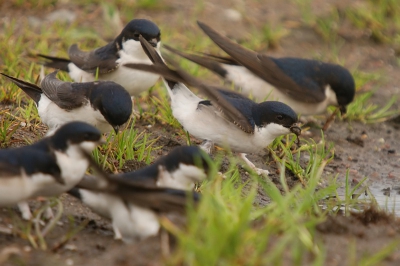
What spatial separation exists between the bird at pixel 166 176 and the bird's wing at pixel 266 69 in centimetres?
302

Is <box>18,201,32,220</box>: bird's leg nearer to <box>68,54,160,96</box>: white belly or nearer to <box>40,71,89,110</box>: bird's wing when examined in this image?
<box>40,71,89,110</box>: bird's wing

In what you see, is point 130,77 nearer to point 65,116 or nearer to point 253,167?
point 65,116

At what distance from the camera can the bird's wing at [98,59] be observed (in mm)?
6609

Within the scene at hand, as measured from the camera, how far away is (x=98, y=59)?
670 centimetres

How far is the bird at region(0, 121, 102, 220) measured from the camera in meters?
3.97

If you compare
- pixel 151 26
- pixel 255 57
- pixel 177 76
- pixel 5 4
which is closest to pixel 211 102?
pixel 177 76

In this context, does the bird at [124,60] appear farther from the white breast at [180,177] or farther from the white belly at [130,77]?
the white breast at [180,177]

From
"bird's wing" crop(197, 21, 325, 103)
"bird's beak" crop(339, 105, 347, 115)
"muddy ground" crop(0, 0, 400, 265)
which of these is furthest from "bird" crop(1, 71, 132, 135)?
"bird's beak" crop(339, 105, 347, 115)

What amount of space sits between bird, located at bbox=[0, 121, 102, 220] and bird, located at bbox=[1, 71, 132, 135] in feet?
3.27

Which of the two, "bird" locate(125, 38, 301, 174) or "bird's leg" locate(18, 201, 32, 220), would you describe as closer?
"bird's leg" locate(18, 201, 32, 220)

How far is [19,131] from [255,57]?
2.71 meters

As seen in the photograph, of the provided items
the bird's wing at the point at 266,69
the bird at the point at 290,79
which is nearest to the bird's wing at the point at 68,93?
the bird at the point at 290,79

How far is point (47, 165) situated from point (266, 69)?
3750 mm

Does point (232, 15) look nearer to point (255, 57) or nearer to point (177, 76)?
point (255, 57)
